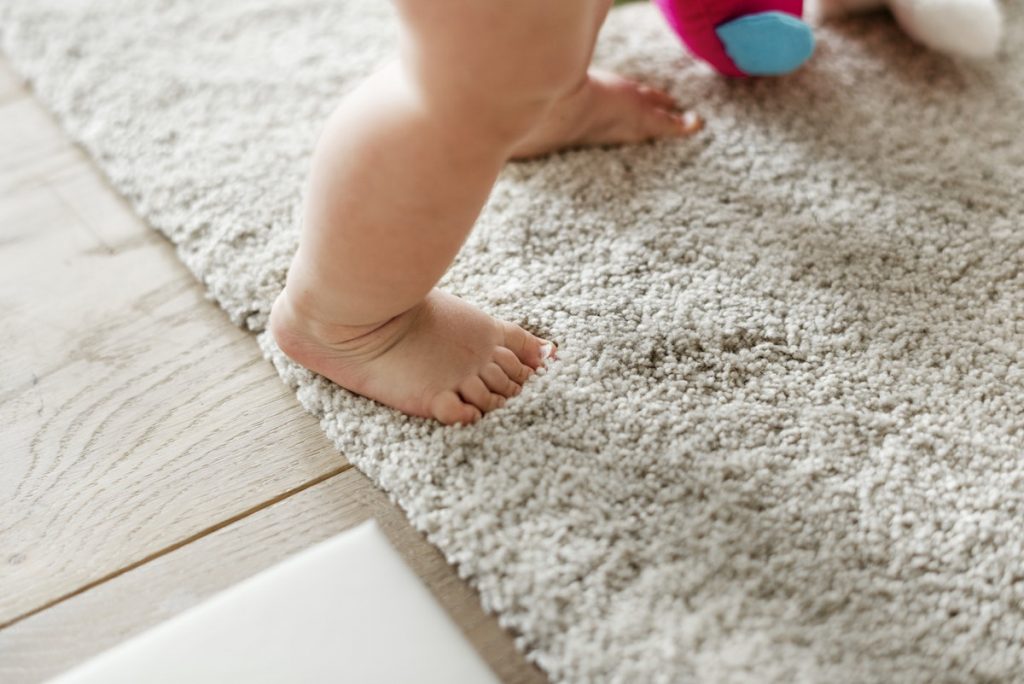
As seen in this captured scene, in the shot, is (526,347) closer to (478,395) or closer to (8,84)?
(478,395)

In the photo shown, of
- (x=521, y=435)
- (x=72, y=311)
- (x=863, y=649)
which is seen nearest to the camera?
(x=863, y=649)

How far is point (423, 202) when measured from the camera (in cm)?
59

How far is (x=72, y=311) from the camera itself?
0.82 meters

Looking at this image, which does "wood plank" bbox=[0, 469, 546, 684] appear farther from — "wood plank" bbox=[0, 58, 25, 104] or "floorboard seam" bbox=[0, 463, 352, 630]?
"wood plank" bbox=[0, 58, 25, 104]

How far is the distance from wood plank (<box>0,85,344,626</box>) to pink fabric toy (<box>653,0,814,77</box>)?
1.93 ft

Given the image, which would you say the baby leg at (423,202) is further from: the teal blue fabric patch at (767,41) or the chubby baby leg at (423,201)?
the teal blue fabric patch at (767,41)

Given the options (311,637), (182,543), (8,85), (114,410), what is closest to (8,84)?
(8,85)

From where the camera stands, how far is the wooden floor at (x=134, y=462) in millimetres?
629

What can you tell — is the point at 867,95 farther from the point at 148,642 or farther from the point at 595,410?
the point at 148,642

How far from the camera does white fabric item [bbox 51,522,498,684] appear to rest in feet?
1.91

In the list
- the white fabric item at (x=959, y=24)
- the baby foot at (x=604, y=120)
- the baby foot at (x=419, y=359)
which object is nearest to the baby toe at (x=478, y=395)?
the baby foot at (x=419, y=359)

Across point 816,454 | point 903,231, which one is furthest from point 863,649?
point 903,231

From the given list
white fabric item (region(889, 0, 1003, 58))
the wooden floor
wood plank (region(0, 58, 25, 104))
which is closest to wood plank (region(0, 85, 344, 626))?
the wooden floor

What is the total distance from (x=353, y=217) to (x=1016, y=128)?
79cm
